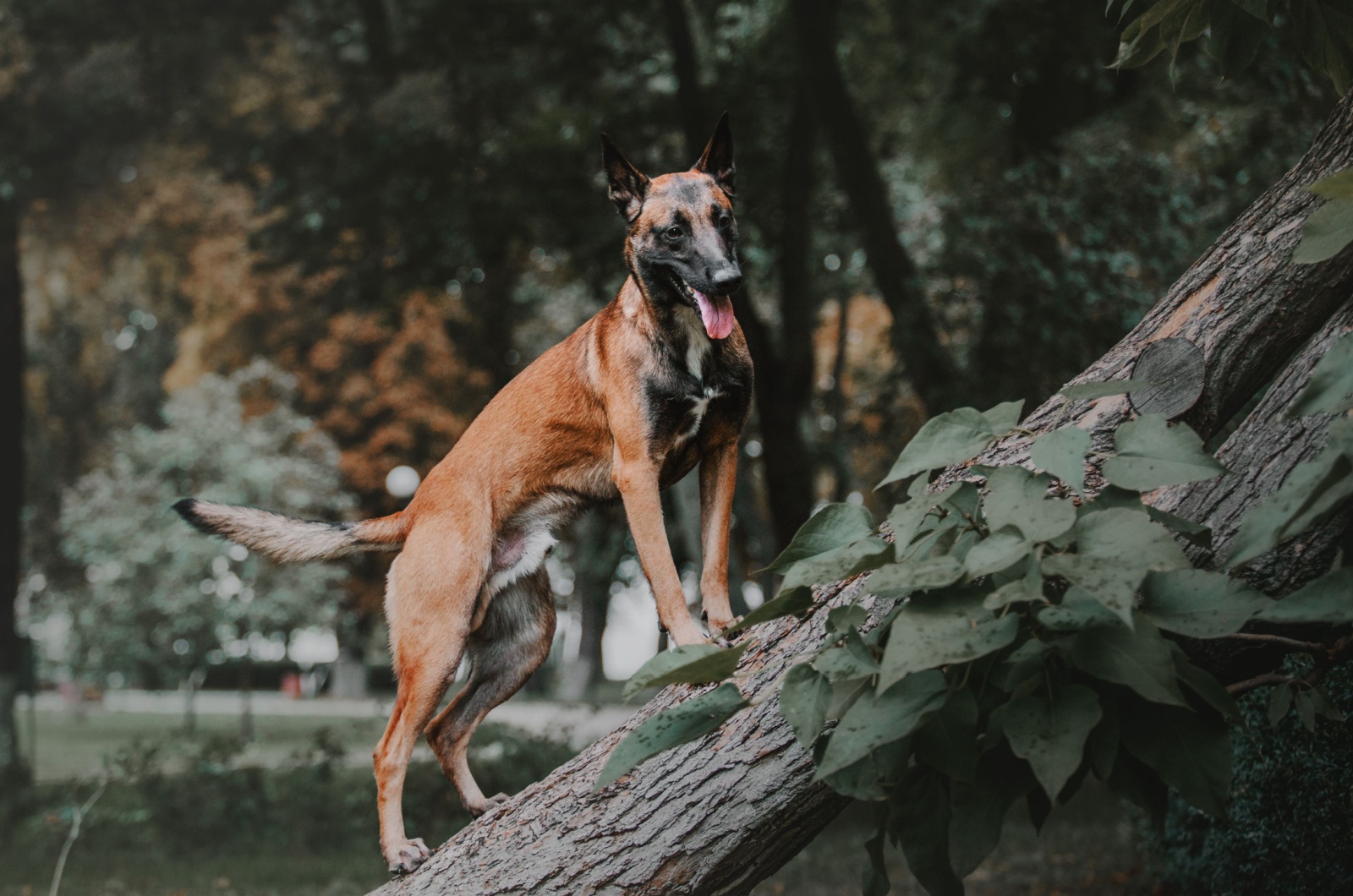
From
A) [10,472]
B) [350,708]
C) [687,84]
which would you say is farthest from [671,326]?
[350,708]

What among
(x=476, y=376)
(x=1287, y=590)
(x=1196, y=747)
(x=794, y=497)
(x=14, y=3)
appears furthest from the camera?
(x=476, y=376)

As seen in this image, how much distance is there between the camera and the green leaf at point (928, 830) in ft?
5.88

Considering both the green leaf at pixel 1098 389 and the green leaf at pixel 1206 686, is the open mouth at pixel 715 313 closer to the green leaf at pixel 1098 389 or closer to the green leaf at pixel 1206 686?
the green leaf at pixel 1098 389

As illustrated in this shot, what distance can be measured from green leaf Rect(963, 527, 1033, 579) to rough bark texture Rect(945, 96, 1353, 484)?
958 mm

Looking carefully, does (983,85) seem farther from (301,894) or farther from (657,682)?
(657,682)

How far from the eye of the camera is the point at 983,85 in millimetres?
10836

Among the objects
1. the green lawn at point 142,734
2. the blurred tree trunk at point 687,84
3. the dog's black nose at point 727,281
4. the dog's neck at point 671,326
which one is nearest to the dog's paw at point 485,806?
the dog's neck at point 671,326

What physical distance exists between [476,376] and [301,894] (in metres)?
8.87

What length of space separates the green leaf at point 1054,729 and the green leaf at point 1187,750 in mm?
149

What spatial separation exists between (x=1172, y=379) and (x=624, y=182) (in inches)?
72.3

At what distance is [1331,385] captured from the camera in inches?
57.9

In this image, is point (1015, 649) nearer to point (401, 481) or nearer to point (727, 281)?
point (727, 281)

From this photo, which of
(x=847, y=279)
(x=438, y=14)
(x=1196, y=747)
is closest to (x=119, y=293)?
(x=438, y=14)

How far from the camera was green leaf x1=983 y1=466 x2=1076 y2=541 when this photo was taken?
1.51 m
